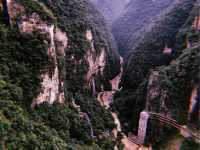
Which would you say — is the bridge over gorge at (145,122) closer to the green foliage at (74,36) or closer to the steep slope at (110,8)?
the green foliage at (74,36)

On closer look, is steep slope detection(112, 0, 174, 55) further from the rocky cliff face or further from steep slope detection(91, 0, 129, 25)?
the rocky cliff face

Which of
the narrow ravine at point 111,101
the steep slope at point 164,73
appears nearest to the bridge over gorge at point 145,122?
the steep slope at point 164,73

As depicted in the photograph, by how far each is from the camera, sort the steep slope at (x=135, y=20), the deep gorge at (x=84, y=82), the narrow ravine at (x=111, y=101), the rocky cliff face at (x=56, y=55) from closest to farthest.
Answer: the deep gorge at (x=84, y=82) → the rocky cliff face at (x=56, y=55) → the narrow ravine at (x=111, y=101) → the steep slope at (x=135, y=20)

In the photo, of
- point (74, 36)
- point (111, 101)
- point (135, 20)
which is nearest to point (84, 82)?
point (74, 36)

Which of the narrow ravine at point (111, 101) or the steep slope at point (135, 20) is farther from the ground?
the steep slope at point (135, 20)

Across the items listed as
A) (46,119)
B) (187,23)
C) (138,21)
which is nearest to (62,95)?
(46,119)
